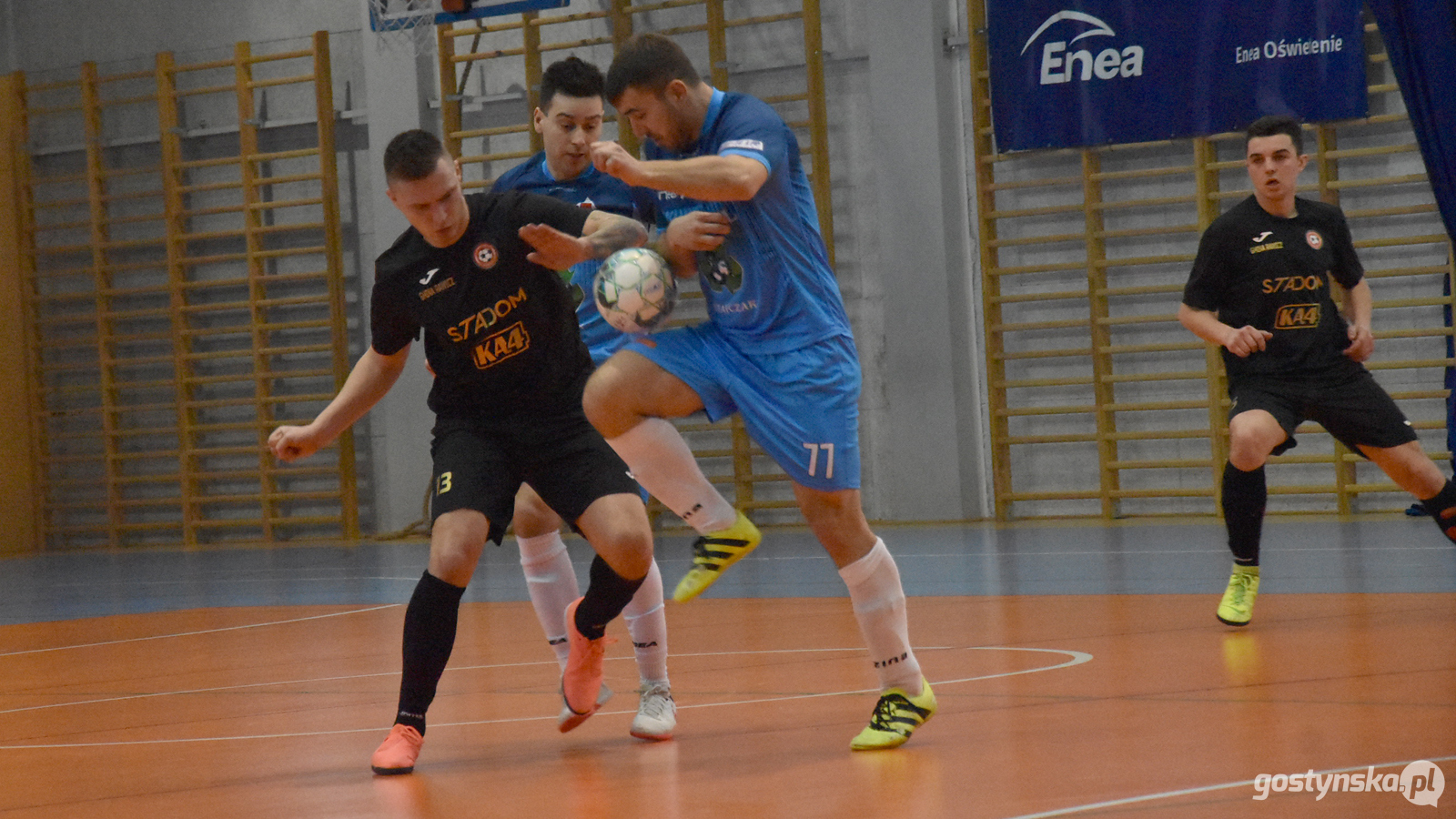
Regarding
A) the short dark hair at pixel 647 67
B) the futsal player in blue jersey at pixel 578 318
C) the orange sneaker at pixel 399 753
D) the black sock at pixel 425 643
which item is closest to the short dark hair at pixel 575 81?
the futsal player in blue jersey at pixel 578 318

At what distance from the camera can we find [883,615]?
3.50m

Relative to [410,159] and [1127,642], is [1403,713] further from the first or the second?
[410,159]

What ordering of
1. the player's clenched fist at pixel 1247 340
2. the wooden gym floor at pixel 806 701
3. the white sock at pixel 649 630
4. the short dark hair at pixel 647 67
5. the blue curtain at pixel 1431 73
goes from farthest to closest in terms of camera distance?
the blue curtain at pixel 1431 73, the player's clenched fist at pixel 1247 340, the white sock at pixel 649 630, the short dark hair at pixel 647 67, the wooden gym floor at pixel 806 701

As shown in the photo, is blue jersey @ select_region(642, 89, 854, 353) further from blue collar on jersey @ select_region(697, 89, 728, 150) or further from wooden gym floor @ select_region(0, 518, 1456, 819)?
wooden gym floor @ select_region(0, 518, 1456, 819)

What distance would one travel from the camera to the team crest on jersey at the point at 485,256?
12.1 feet

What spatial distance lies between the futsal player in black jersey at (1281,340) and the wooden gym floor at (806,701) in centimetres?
42

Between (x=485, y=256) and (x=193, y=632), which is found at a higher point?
(x=485, y=256)

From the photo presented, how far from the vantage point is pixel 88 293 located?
13.3 metres

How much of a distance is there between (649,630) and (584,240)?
3.59 ft

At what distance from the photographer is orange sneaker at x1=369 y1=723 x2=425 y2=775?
11.1ft

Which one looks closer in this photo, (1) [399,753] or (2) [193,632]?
(1) [399,753]

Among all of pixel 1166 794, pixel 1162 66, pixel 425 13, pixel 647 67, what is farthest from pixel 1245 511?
pixel 425 13

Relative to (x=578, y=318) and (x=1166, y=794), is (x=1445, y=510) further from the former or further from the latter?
(x=578, y=318)

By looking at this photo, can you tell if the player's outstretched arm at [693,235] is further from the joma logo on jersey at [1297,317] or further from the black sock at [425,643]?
the joma logo on jersey at [1297,317]
